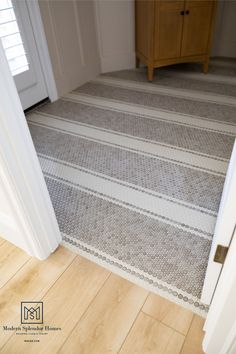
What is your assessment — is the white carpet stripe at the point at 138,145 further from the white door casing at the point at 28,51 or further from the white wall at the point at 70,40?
the white wall at the point at 70,40

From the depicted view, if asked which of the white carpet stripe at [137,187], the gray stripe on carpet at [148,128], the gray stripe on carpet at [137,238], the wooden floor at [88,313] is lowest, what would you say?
the wooden floor at [88,313]

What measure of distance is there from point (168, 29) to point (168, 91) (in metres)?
0.54

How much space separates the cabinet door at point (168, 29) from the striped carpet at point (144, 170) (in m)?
0.30

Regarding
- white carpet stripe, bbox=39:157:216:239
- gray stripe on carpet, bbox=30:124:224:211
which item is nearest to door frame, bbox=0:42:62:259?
white carpet stripe, bbox=39:157:216:239

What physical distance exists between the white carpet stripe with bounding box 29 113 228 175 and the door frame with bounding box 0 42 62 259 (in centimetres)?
90

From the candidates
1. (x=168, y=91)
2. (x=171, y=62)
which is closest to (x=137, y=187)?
(x=168, y=91)

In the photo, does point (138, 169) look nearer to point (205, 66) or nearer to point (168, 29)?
point (168, 29)

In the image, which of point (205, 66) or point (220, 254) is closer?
point (220, 254)

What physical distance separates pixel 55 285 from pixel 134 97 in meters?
1.89

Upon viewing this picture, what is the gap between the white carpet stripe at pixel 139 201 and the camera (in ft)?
4.51

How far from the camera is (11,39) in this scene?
2088 mm

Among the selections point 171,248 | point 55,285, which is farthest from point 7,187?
point 171,248

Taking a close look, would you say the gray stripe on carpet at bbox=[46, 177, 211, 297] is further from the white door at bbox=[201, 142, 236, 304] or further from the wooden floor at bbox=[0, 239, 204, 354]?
the white door at bbox=[201, 142, 236, 304]

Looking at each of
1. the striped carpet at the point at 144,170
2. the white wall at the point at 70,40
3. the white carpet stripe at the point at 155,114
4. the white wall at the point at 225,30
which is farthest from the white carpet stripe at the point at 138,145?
the white wall at the point at 225,30
